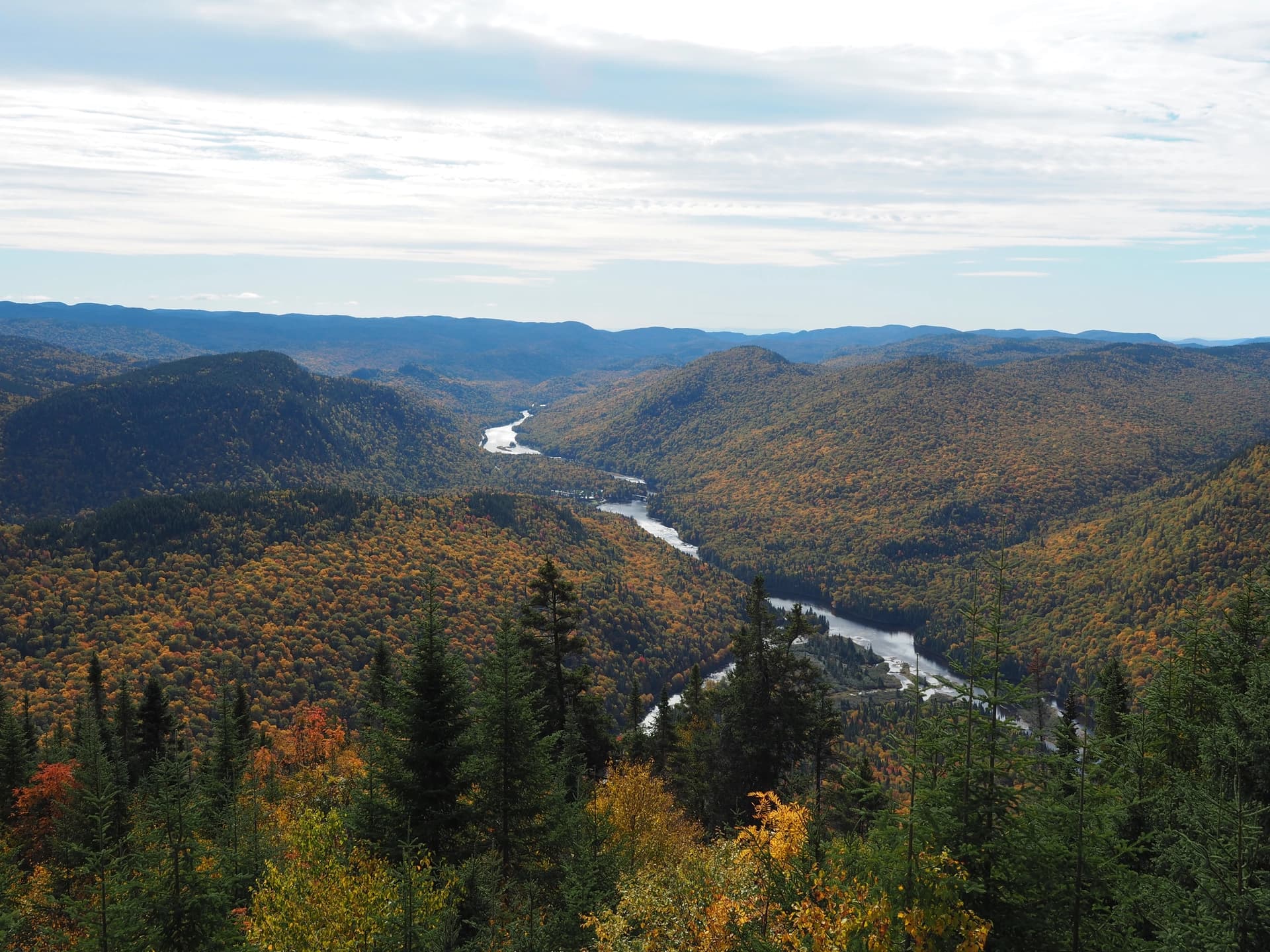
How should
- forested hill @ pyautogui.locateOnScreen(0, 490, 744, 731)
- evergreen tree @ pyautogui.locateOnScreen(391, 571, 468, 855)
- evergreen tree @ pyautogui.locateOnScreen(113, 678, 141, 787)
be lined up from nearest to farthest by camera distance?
1. evergreen tree @ pyautogui.locateOnScreen(391, 571, 468, 855)
2. evergreen tree @ pyautogui.locateOnScreen(113, 678, 141, 787)
3. forested hill @ pyautogui.locateOnScreen(0, 490, 744, 731)

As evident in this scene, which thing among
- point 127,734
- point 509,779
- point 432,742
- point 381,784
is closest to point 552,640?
point 509,779

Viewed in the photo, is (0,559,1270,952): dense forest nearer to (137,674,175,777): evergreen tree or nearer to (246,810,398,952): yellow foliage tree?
(246,810,398,952): yellow foliage tree

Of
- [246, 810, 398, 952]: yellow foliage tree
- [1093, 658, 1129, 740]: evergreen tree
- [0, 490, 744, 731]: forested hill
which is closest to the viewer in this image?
[246, 810, 398, 952]: yellow foliage tree

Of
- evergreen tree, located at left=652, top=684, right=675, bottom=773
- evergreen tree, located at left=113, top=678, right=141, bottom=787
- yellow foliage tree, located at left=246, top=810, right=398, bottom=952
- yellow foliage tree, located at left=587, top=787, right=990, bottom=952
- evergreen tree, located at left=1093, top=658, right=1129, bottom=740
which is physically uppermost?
yellow foliage tree, located at left=587, top=787, right=990, bottom=952

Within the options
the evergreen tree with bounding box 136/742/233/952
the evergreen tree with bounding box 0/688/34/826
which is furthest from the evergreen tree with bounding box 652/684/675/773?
the evergreen tree with bounding box 0/688/34/826

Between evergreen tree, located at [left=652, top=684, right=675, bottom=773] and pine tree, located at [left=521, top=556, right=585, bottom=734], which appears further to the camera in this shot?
evergreen tree, located at [left=652, top=684, right=675, bottom=773]

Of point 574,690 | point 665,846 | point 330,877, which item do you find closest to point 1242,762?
point 665,846

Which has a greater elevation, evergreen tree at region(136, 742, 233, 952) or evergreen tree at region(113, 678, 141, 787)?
evergreen tree at region(136, 742, 233, 952)

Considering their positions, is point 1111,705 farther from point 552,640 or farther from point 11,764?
point 11,764

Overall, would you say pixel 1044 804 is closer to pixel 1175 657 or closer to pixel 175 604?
pixel 1175 657
